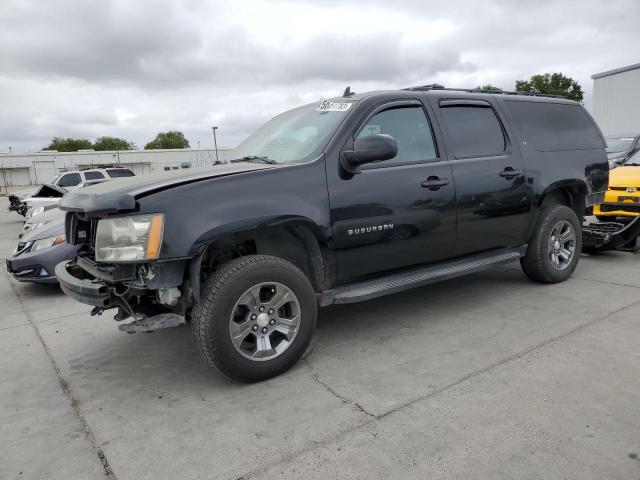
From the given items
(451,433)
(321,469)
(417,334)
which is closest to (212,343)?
(321,469)

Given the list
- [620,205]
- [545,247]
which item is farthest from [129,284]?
[620,205]

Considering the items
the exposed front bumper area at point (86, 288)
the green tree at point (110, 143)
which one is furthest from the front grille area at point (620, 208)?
the green tree at point (110, 143)

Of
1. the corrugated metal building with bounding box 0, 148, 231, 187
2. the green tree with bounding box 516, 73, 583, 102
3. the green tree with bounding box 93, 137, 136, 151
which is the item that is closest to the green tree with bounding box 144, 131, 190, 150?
the green tree with bounding box 93, 137, 136, 151

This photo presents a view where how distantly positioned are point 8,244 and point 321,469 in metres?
11.1

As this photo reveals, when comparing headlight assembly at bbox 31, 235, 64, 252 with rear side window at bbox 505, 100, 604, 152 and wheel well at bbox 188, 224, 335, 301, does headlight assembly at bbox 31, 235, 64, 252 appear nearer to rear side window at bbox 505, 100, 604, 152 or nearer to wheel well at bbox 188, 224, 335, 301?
wheel well at bbox 188, 224, 335, 301

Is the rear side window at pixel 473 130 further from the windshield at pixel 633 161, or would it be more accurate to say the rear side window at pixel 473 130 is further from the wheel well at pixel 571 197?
the windshield at pixel 633 161

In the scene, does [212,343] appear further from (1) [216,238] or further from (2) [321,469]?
(2) [321,469]

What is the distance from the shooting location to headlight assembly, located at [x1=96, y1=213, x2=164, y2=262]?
2.83 meters

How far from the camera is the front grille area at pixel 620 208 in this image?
6.60 meters

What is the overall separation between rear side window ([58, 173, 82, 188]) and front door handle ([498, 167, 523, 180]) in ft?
56.6

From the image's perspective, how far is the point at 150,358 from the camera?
3.77 m

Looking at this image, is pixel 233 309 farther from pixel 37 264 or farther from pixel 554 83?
pixel 554 83

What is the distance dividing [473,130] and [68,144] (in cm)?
12743

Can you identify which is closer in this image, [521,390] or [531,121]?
[521,390]
